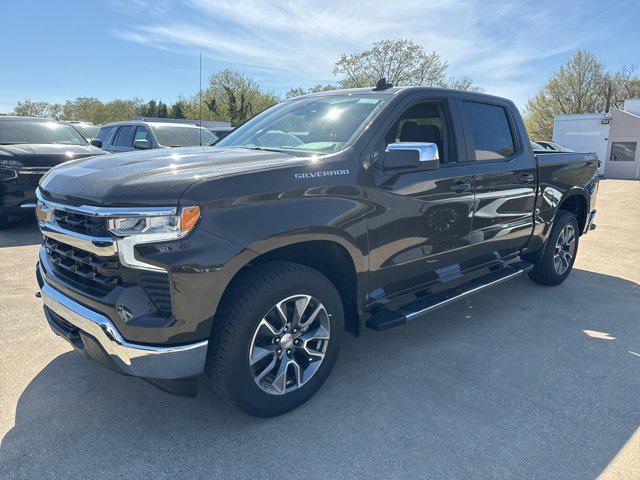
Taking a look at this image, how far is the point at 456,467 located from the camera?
92.7 inches

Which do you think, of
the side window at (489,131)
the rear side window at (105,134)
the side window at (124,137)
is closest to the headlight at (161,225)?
the side window at (489,131)

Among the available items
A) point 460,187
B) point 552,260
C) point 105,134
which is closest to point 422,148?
point 460,187

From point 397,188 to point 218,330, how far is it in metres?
1.46

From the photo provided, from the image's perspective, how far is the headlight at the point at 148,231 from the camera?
2.18 m

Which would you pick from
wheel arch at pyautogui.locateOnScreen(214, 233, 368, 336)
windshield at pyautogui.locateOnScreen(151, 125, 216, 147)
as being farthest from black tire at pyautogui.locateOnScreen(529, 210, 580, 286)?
windshield at pyautogui.locateOnScreen(151, 125, 216, 147)

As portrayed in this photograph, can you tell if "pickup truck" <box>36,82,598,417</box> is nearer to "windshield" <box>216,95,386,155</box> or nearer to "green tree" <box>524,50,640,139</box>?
"windshield" <box>216,95,386,155</box>

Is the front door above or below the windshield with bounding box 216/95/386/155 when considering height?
below

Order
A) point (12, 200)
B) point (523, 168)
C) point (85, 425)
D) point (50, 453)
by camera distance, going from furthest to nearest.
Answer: point (12, 200) < point (523, 168) < point (85, 425) < point (50, 453)

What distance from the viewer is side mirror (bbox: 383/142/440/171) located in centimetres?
287

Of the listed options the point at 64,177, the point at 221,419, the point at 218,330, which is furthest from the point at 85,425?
the point at 64,177

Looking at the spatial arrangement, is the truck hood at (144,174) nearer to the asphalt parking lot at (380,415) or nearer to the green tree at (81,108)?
the asphalt parking lot at (380,415)

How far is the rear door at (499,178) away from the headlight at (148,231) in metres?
2.44

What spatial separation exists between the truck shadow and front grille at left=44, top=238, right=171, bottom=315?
0.82 metres

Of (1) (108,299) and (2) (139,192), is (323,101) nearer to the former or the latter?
(2) (139,192)
